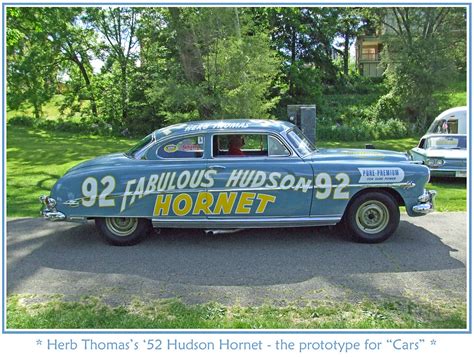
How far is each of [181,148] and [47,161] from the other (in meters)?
11.0

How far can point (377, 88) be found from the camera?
31.0m

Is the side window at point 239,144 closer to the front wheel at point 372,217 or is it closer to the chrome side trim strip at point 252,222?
the chrome side trim strip at point 252,222

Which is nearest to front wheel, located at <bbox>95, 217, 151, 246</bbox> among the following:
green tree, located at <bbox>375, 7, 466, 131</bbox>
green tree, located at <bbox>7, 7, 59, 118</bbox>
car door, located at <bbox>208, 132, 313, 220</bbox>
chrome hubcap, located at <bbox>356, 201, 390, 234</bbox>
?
car door, located at <bbox>208, 132, 313, 220</bbox>

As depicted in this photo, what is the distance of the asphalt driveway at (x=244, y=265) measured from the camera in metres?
4.38

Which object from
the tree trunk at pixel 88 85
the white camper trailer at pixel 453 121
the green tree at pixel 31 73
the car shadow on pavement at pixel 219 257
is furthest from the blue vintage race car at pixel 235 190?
the green tree at pixel 31 73

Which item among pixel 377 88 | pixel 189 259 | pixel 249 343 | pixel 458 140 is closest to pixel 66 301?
pixel 189 259

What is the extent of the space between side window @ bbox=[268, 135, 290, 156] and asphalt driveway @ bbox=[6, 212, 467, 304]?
3.79 feet

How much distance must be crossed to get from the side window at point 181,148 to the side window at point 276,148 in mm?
908

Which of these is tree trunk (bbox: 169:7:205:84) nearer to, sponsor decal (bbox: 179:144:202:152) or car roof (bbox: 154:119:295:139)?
car roof (bbox: 154:119:295:139)

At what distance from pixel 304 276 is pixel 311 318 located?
931mm

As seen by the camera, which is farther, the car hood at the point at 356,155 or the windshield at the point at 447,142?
the windshield at the point at 447,142

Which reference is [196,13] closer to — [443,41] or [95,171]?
[95,171]

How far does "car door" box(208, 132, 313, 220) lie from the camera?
18.4 feet

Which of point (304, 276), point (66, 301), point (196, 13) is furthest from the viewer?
point (196, 13)
